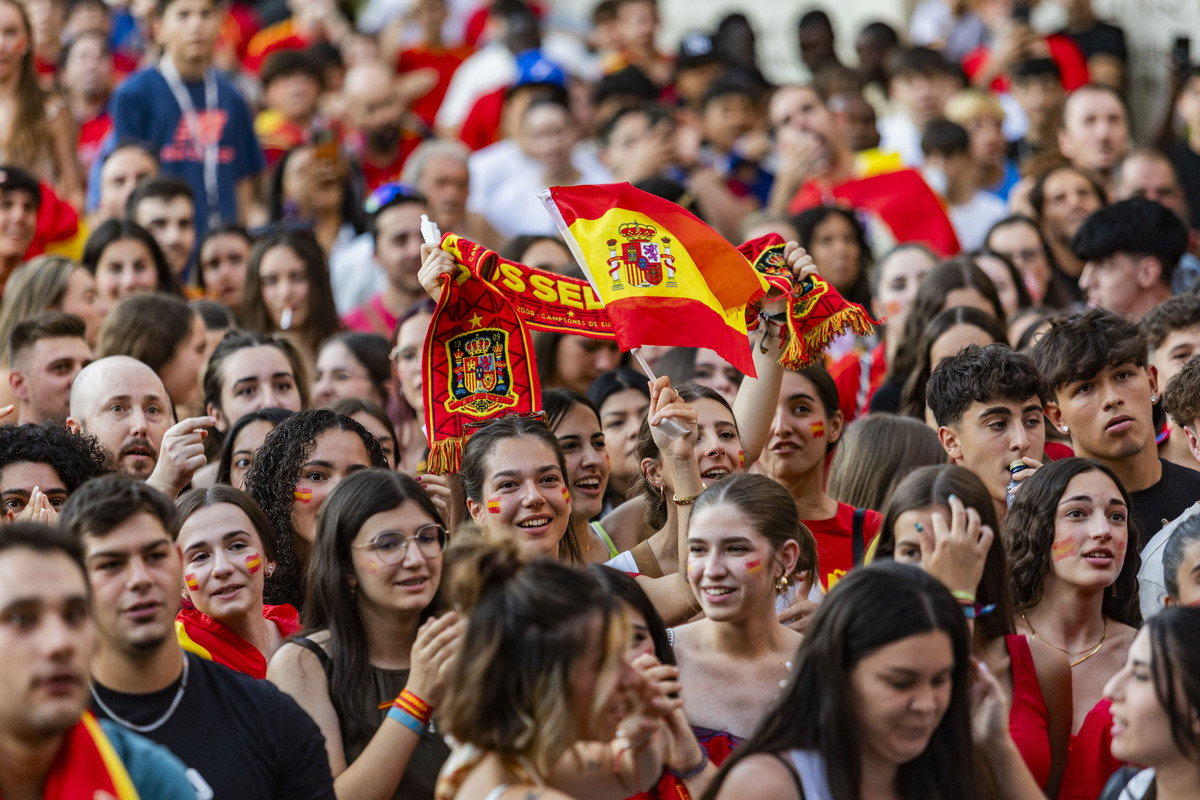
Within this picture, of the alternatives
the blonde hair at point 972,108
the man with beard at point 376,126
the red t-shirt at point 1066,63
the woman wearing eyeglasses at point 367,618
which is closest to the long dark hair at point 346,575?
the woman wearing eyeglasses at point 367,618

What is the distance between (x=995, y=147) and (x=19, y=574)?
28.8ft

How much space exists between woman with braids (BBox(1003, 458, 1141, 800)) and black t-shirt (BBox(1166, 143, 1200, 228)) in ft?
20.5

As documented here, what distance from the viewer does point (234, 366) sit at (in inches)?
264

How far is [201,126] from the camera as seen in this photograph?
1009 centimetres

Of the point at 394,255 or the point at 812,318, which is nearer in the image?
the point at 812,318

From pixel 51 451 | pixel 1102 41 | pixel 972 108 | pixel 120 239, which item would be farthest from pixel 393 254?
pixel 1102 41

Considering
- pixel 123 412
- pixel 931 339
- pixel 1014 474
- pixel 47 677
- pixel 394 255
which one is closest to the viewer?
pixel 47 677

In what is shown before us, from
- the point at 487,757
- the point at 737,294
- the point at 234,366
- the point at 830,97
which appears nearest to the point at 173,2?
the point at 234,366

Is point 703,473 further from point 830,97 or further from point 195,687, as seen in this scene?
point 830,97

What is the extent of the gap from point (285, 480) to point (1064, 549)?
2666mm

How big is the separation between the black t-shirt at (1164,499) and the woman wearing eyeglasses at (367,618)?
8.86ft

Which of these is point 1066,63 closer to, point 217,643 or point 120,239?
point 120,239

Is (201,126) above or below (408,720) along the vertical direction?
above

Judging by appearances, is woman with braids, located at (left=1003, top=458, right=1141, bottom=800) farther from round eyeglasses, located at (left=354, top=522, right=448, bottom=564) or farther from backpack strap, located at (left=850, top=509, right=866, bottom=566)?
round eyeglasses, located at (left=354, top=522, right=448, bottom=564)
